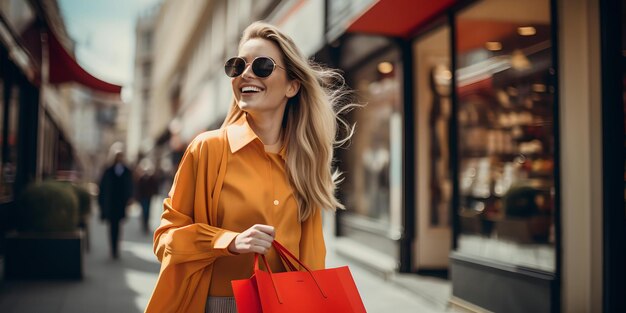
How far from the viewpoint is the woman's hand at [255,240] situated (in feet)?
6.21

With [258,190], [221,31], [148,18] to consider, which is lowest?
[258,190]

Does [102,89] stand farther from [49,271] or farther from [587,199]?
[587,199]

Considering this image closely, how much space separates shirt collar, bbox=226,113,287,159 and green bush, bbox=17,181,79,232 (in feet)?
20.8

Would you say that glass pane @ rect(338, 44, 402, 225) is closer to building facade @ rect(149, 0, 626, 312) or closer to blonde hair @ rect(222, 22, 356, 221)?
building facade @ rect(149, 0, 626, 312)

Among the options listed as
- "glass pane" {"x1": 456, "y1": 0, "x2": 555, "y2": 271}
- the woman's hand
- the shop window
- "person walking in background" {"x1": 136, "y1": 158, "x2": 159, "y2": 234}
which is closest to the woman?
the woman's hand

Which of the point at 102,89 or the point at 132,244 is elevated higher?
the point at 102,89

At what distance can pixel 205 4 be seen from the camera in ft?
87.1

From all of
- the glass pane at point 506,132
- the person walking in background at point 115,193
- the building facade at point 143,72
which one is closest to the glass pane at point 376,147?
the glass pane at point 506,132

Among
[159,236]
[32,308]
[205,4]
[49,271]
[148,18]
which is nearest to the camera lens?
[159,236]

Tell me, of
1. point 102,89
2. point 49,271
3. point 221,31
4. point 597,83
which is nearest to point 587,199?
point 597,83

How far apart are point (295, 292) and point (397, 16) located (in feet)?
20.5

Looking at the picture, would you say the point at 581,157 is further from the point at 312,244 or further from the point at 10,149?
the point at 10,149

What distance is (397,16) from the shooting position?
7.69m

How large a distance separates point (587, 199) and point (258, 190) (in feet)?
12.5
